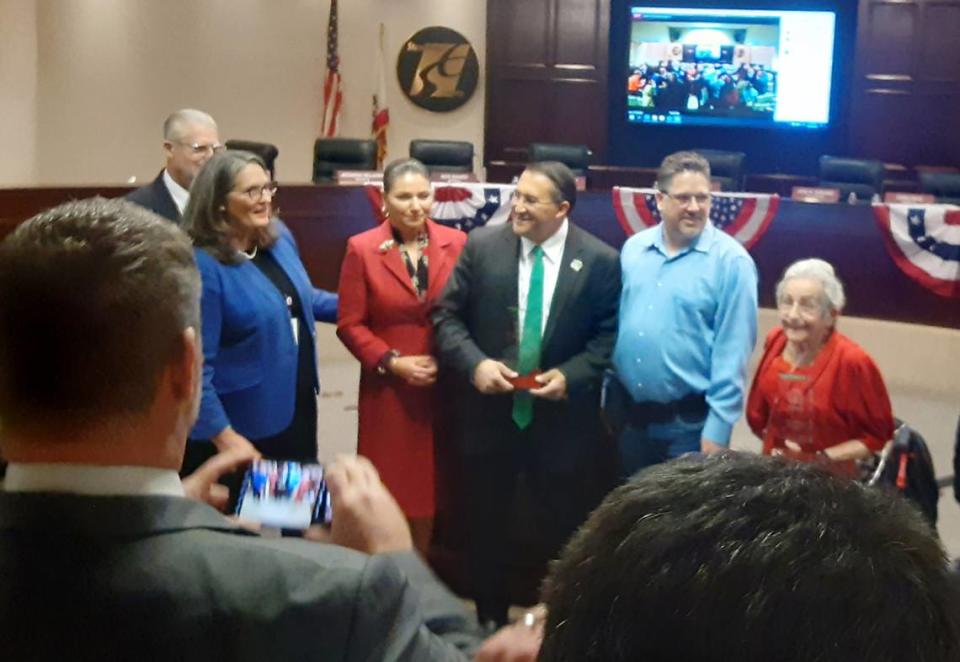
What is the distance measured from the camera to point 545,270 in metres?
3.39

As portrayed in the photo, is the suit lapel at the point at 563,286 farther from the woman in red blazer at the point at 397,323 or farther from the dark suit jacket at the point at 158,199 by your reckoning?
the dark suit jacket at the point at 158,199

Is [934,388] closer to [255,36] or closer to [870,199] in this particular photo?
[870,199]

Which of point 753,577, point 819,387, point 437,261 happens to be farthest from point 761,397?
point 753,577

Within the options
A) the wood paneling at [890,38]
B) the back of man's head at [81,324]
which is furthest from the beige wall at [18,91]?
the back of man's head at [81,324]

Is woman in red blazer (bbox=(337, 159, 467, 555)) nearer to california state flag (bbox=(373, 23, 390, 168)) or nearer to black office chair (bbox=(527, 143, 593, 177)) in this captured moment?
black office chair (bbox=(527, 143, 593, 177))

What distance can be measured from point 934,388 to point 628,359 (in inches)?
162

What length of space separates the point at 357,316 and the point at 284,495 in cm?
175

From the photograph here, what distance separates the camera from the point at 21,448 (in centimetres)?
109

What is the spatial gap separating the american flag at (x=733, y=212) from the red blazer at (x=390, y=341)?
3.50 metres

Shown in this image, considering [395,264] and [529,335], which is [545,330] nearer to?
[529,335]

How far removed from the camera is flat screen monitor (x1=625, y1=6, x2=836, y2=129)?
9977 millimetres

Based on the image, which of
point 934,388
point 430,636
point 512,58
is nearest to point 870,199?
point 934,388

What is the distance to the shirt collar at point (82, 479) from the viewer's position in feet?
3.55

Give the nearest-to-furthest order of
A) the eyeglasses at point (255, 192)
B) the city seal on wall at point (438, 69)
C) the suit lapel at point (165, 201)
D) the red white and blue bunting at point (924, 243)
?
the eyeglasses at point (255, 192), the suit lapel at point (165, 201), the red white and blue bunting at point (924, 243), the city seal on wall at point (438, 69)
